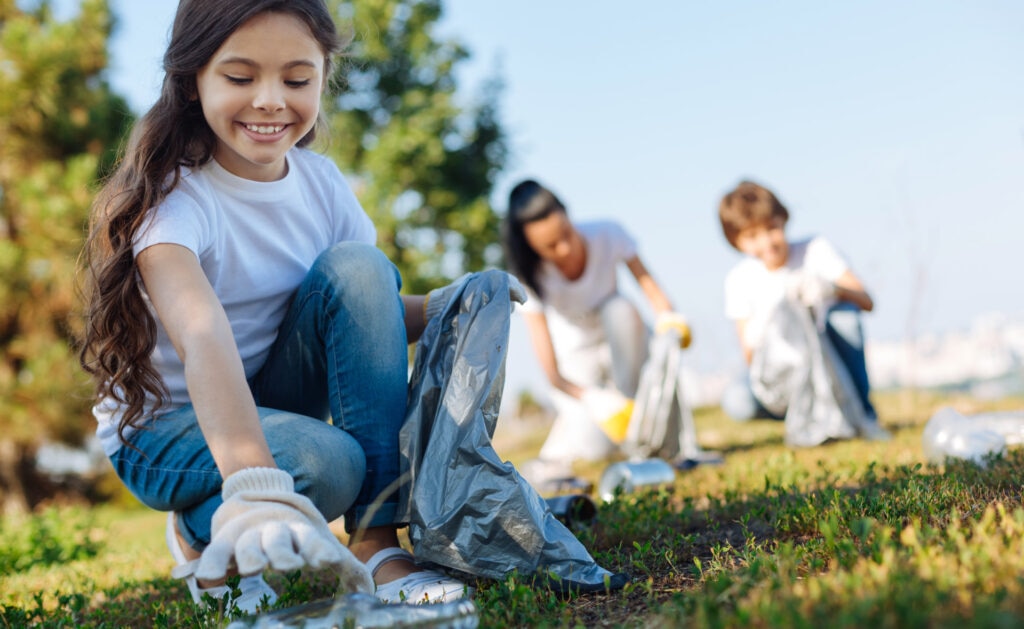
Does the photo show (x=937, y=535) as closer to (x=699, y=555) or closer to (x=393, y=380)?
(x=699, y=555)

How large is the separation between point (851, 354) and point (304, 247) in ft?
12.9

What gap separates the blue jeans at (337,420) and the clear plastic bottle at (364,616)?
432 millimetres

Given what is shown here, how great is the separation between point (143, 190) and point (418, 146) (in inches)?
485

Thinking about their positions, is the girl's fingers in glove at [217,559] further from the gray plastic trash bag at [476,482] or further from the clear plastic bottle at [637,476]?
the clear plastic bottle at [637,476]

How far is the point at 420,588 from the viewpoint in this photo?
1988mm

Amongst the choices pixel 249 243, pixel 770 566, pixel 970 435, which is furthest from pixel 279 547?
pixel 970 435

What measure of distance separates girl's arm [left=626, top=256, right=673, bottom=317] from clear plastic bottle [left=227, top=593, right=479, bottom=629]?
3764 mm

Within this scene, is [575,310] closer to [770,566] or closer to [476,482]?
[476,482]

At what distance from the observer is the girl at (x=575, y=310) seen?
5285 mm

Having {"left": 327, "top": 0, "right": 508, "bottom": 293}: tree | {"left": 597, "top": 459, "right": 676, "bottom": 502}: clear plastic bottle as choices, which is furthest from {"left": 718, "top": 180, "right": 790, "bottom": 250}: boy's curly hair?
{"left": 327, "top": 0, "right": 508, "bottom": 293}: tree

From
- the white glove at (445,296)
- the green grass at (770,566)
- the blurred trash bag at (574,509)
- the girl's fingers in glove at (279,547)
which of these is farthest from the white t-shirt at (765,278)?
the girl's fingers in glove at (279,547)

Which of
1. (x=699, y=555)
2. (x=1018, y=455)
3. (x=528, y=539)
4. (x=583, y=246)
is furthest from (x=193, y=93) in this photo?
(x=583, y=246)

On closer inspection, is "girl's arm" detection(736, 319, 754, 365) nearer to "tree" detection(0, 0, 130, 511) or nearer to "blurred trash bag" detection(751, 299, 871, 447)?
"blurred trash bag" detection(751, 299, 871, 447)

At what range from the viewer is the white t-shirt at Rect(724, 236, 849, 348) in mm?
5344
